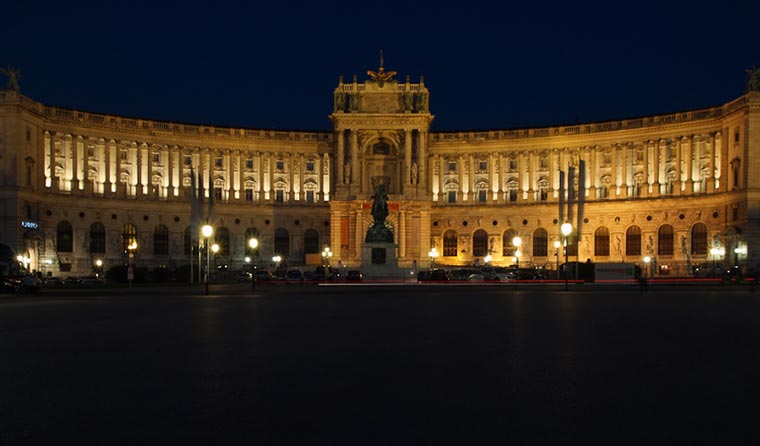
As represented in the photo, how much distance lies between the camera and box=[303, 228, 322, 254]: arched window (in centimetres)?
10969

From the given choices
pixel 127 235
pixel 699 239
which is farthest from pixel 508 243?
pixel 127 235

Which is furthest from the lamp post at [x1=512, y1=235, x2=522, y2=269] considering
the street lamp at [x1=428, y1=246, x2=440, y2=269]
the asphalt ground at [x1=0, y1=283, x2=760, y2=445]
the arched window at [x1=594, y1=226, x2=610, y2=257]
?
the asphalt ground at [x1=0, y1=283, x2=760, y2=445]

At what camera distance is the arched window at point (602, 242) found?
102062 mm

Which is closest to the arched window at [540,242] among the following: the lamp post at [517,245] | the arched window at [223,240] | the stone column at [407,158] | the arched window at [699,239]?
the lamp post at [517,245]

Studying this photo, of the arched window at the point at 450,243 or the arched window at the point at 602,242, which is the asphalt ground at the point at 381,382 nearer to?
the arched window at the point at 602,242

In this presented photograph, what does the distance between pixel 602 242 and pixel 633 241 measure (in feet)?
14.8

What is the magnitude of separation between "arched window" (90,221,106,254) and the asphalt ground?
77281 mm

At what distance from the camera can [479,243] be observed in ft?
358

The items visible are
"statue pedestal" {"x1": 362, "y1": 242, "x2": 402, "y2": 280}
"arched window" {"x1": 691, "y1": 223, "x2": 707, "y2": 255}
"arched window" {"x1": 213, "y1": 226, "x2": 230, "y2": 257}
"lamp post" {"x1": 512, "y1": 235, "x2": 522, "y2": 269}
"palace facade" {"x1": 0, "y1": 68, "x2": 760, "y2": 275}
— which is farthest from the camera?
"arched window" {"x1": 213, "y1": 226, "x2": 230, "y2": 257}

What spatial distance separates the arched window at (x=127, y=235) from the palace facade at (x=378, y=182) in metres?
0.27

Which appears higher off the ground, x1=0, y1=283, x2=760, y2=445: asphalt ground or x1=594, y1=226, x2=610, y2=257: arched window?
x1=594, y1=226, x2=610, y2=257: arched window

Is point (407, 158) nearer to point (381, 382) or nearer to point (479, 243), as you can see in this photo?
point (479, 243)

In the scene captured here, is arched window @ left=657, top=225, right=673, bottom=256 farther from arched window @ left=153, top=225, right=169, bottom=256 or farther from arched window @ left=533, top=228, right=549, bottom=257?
arched window @ left=153, top=225, right=169, bottom=256

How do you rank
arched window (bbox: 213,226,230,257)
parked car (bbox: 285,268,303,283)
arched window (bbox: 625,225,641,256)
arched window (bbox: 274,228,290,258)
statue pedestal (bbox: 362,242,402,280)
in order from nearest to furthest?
parked car (bbox: 285,268,303,283), statue pedestal (bbox: 362,242,402,280), arched window (bbox: 625,225,641,256), arched window (bbox: 213,226,230,257), arched window (bbox: 274,228,290,258)
